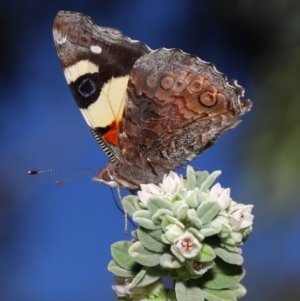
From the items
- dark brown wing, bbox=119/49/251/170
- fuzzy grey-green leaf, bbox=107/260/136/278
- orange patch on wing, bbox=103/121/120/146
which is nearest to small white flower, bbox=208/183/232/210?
fuzzy grey-green leaf, bbox=107/260/136/278

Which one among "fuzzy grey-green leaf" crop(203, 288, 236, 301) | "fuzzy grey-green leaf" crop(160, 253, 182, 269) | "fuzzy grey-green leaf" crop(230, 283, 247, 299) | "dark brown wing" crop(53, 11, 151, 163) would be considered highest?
"dark brown wing" crop(53, 11, 151, 163)

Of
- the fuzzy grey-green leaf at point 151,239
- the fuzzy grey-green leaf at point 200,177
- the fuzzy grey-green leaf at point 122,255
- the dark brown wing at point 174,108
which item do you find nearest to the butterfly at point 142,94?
the dark brown wing at point 174,108

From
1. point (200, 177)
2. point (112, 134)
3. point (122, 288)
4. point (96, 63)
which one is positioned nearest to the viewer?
point (122, 288)

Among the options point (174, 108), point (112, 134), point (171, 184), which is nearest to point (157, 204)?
point (171, 184)

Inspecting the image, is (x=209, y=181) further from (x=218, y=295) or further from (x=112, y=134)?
(x=112, y=134)

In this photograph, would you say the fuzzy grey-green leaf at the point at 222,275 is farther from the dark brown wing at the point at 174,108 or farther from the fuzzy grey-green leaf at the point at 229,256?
the dark brown wing at the point at 174,108

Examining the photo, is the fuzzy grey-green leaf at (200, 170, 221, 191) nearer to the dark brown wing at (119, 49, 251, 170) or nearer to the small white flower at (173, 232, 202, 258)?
the small white flower at (173, 232, 202, 258)

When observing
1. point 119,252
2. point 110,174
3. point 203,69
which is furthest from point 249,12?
point 119,252
